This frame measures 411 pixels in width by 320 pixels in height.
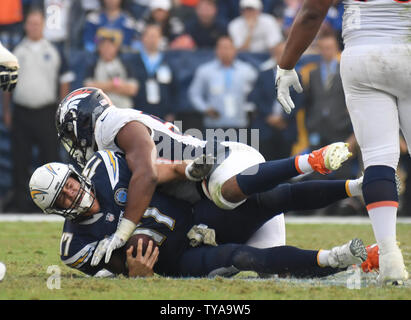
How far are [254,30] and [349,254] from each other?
22.7ft

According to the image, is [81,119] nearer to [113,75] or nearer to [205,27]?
[113,75]

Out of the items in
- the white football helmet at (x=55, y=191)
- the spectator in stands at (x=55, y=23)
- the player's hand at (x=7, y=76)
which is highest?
the spectator in stands at (x=55, y=23)

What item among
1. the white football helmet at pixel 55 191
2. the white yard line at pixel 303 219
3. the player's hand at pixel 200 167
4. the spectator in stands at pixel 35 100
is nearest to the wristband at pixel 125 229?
the white football helmet at pixel 55 191

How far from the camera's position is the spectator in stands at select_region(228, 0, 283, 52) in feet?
35.2

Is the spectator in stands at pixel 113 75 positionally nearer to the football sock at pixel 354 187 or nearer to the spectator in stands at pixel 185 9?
the spectator in stands at pixel 185 9

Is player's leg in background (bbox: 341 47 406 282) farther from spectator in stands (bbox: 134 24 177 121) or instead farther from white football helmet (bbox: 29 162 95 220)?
spectator in stands (bbox: 134 24 177 121)

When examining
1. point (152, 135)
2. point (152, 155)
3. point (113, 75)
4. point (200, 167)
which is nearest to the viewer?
point (200, 167)

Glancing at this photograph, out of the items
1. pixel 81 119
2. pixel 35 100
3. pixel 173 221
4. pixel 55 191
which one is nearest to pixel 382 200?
pixel 173 221

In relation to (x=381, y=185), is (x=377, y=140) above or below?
above

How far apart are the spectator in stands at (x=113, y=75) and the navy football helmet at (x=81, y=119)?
4.33 meters

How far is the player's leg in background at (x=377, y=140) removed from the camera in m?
4.30

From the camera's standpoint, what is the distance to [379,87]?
440 centimetres

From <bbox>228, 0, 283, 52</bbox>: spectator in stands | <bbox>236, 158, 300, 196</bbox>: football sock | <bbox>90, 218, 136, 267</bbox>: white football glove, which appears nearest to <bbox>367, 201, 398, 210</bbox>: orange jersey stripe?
<bbox>236, 158, 300, 196</bbox>: football sock
